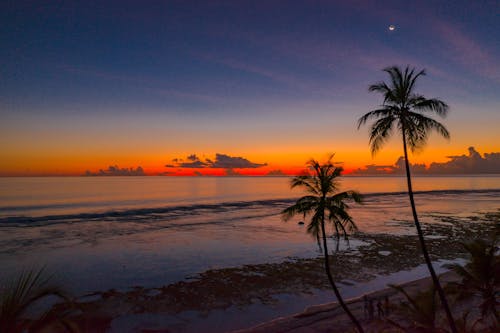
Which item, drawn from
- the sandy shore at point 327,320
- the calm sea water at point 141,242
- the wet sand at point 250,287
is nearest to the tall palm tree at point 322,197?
the sandy shore at point 327,320

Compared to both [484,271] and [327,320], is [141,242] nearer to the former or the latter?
[327,320]

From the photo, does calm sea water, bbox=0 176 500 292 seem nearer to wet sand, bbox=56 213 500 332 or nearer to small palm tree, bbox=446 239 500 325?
wet sand, bbox=56 213 500 332

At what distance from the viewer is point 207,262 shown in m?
35.4

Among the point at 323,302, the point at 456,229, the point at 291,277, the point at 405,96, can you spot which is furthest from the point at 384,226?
the point at 405,96

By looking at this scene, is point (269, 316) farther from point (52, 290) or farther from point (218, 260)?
point (52, 290)

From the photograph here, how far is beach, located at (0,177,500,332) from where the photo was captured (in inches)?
886

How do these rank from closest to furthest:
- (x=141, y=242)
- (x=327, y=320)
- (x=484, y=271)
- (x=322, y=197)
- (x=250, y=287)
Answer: (x=484, y=271) → (x=322, y=197) → (x=327, y=320) → (x=250, y=287) → (x=141, y=242)

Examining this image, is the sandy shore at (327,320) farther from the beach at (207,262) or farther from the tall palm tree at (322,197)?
the tall palm tree at (322,197)

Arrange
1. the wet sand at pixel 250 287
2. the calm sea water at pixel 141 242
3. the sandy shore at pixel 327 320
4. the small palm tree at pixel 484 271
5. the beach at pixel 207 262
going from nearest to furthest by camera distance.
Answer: the small palm tree at pixel 484 271, the sandy shore at pixel 327 320, the wet sand at pixel 250 287, the beach at pixel 207 262, the calm sea water at pixel 141 242

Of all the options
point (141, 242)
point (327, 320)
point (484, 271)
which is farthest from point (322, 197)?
point (141, 242)

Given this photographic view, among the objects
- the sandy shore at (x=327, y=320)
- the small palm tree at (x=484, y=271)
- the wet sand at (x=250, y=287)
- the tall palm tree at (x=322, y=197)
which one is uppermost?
the tall palm tree at (x=322, y=197)

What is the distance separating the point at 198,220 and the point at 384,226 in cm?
3740

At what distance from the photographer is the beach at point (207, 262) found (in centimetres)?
2252

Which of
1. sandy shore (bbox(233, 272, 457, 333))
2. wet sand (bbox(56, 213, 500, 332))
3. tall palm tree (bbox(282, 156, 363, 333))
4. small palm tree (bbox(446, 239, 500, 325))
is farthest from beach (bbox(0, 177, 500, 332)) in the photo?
tall palm tree (bbox(282, 156, 363, 333))
